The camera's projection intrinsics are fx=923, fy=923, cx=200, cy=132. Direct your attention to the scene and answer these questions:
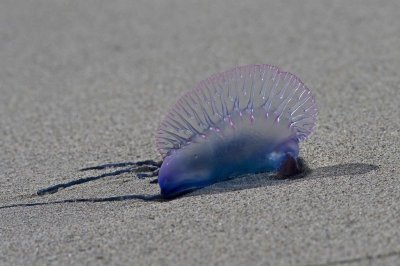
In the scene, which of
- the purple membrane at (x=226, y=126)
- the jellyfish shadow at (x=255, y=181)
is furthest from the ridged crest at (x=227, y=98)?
the jellyfish shadow at (x=255, y=181)

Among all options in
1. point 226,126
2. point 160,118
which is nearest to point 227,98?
point 226,126

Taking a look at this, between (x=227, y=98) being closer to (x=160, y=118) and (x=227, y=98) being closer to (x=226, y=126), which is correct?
(x=226, y=126)

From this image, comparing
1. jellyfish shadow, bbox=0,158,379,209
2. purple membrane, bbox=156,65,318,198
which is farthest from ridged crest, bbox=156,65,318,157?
jellyfish shadow, bbox=0,158,379,209

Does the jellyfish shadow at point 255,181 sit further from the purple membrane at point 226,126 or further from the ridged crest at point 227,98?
the ridged crest at point 227,98

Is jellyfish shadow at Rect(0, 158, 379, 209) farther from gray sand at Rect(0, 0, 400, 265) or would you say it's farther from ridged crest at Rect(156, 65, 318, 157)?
ridged crest at Rect(156, 65, 318, 157)

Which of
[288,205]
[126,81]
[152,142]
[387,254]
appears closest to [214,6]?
[126,81]

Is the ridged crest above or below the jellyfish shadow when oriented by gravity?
Result: above

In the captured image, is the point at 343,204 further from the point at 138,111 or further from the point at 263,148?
the point at 138,111
